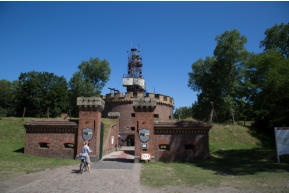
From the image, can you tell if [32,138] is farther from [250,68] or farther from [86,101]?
[250,68]

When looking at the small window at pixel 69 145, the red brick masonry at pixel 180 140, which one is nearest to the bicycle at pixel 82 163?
the small window at pixel 69 145

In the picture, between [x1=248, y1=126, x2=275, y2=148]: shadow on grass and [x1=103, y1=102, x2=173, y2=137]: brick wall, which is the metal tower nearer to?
[x1=103, y1=102, x2=173, y2=137]: brick wall

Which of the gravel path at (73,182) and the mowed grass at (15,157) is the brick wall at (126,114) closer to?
the mowed grass at (15,157)

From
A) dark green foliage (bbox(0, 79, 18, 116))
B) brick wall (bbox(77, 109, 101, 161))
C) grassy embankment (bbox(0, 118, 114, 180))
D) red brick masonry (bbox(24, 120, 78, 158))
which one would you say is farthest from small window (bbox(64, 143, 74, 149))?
dark green foliage (bbox(0, 79, 18, 116))

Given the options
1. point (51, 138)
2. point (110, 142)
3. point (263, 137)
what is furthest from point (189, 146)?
point (263, 137)

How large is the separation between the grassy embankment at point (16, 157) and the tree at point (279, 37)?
27.8m

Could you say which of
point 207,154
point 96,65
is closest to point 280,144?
point 207,154

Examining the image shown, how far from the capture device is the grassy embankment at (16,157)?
1052 centimetres

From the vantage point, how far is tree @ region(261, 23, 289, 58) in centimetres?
3025

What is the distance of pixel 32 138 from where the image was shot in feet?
50.8

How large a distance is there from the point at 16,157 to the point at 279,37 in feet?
122

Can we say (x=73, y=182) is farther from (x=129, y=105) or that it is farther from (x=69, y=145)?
(x=129, y=105)

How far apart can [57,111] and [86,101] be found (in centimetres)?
3054

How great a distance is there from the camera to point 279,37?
31078 millimetres
